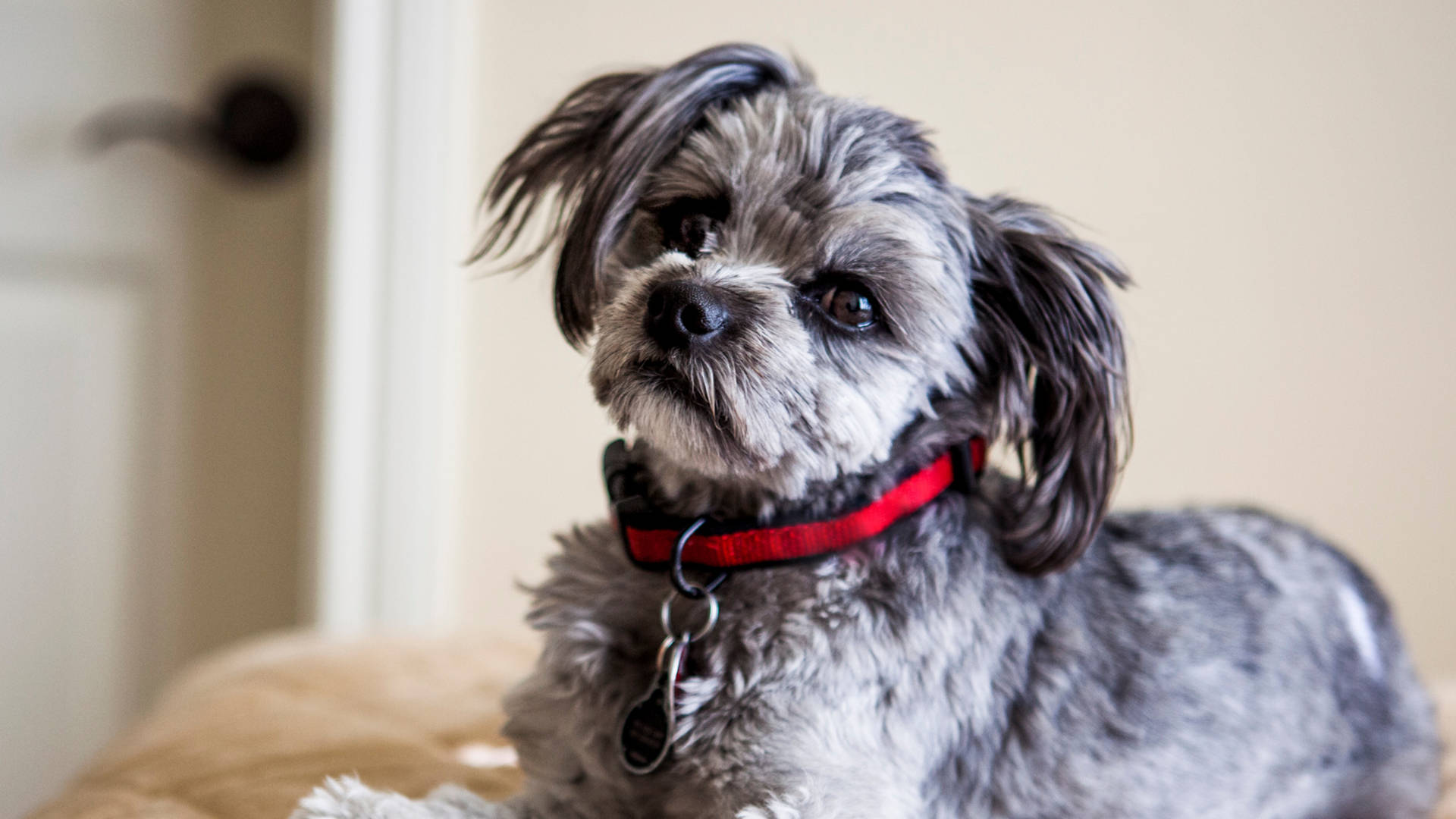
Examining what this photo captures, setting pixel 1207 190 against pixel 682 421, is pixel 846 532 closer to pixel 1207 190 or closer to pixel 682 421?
pixel 682 421

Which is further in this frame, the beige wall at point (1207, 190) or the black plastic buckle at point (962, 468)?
the beige wall at point (1207, 190)

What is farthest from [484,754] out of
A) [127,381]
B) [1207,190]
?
[1207,190]

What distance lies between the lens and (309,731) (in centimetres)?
142

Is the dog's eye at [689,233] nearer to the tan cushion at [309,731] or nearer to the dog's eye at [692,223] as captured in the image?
the dog's eye at [692,223]

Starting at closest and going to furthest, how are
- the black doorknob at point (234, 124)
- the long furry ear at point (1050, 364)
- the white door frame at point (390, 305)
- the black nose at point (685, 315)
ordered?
1. the black nose at point (685, 315)
2. the long furry ear at point (1050, 364)
3. the white door frame at point (390, 305)
4. the black doorknob at point (234, 124)

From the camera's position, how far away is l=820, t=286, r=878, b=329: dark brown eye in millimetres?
1103

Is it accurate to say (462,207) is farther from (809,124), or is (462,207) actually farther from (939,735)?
(939,735)

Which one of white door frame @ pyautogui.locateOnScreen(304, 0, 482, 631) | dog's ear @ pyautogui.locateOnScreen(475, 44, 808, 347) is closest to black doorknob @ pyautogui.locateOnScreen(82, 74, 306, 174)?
white door frame @ pyautogui.locateOnScreen(304, 0, 482, 631)

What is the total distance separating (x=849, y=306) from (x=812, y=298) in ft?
0.12

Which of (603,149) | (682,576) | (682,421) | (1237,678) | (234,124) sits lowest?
(1237,678)

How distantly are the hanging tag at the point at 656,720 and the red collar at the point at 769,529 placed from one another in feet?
0.30

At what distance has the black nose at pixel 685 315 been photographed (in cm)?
101

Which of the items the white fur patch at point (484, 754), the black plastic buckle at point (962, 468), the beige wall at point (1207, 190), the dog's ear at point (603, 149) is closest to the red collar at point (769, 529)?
the black plastic buckle at point (962, 468)

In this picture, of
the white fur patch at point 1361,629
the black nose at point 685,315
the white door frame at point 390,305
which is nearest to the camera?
the black nose at point 685,315
